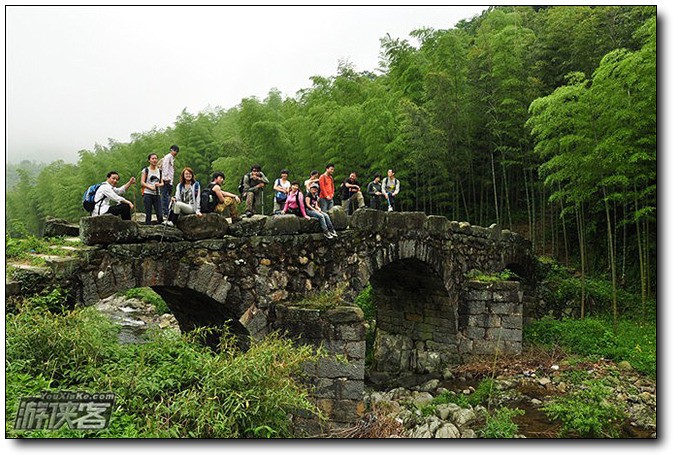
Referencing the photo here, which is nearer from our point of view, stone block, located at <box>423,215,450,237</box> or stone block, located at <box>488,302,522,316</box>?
stone block, located at <box>423,215,450,237</box>

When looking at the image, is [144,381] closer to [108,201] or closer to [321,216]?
[108,201]

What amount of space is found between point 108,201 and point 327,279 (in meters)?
3.28

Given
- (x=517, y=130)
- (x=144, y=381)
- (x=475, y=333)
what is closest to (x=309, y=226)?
(x=144, y=381)

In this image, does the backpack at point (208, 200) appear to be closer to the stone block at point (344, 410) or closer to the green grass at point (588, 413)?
the stone block at point (344, 410)

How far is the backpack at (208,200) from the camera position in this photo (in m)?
6.33

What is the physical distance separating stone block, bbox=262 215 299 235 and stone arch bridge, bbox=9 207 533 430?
15 mm

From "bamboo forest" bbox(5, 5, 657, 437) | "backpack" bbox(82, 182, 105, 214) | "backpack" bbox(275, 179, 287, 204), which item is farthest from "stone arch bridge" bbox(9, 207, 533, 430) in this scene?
"bamboo forest" bbox(5, 5, 657, 437)

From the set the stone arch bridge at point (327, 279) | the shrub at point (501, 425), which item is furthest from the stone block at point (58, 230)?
the shrub at point (501, 425)

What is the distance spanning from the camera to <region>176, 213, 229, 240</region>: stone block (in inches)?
228

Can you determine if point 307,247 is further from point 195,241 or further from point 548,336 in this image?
point 548,336

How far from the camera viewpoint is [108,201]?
5.59 metres

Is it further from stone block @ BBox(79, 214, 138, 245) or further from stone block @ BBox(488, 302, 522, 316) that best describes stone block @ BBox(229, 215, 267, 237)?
stone block @ BBox(488, 302, 522, 316)

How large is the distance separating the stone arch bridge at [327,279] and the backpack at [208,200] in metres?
0.39

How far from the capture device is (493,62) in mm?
12977
